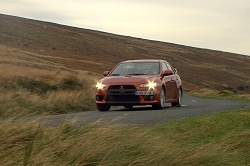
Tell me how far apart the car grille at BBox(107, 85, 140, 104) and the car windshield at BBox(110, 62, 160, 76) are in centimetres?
91

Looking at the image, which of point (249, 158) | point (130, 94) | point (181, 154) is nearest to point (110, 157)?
point (181, 154)

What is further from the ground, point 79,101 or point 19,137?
point 19,137

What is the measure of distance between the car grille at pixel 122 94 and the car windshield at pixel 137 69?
0.91m

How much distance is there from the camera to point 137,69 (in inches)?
547

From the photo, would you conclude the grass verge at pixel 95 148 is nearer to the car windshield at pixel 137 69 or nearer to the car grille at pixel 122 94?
the car grille at pixel 122 94

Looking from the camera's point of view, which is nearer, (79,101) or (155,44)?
(79,101)

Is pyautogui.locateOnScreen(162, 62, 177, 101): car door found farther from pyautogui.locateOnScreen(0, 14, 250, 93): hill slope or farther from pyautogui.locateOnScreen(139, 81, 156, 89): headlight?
pyautogui.locateOnScreen(0, 14, 250, 93): hill slope

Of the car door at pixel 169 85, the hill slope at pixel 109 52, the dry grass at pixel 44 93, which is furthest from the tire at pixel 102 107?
the hill slope at pixel 109 52

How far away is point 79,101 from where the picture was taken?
1561 centimetres

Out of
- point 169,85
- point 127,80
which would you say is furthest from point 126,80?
point 169,85

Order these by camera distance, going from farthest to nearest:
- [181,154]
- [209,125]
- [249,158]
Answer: [209,125], [249,158], [181,154]

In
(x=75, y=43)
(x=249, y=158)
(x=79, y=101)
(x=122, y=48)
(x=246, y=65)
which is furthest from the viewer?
(x=246, y=65)

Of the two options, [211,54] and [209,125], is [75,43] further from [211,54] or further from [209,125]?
[209,125]

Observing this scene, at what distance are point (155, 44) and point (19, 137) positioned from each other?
4541 inches
